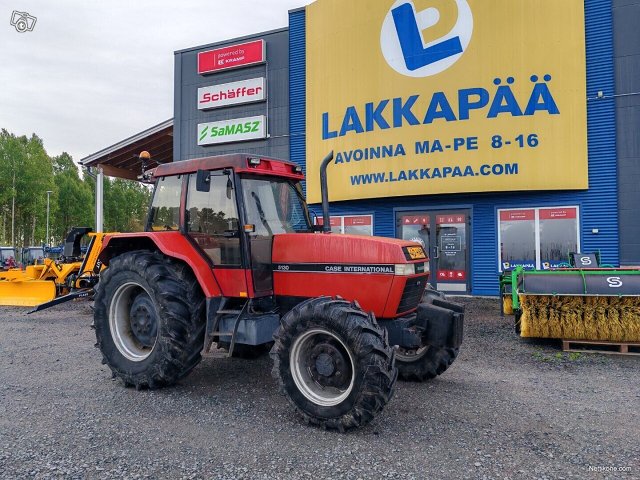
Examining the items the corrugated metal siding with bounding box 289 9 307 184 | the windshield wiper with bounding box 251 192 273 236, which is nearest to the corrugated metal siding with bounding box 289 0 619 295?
the corrugated metal siding with bounding box 289 9 307 184

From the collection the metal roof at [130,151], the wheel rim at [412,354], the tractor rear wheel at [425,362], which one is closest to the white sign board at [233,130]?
the metal roof at [130,151]

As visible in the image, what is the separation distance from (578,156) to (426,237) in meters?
4.06

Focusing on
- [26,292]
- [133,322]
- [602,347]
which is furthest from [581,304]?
[26,292]

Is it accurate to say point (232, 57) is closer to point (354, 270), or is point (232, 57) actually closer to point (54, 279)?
point (54, 279)

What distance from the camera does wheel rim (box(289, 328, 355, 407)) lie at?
3.99m

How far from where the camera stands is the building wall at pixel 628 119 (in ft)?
36.1

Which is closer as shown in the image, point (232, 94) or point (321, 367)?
point (321, 367)

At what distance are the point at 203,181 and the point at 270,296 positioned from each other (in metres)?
1.32

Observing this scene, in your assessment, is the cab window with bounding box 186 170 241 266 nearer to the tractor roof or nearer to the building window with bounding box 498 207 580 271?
the tractor roof

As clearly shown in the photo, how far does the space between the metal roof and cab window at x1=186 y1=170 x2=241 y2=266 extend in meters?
12.5

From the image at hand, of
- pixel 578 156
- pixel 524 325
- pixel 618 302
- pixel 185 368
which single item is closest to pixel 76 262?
pixel 185 368

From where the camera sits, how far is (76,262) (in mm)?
10938

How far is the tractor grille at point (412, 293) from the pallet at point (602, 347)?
10.9 feet

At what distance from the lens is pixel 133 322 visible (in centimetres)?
521
